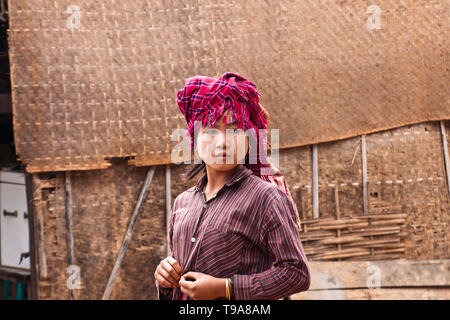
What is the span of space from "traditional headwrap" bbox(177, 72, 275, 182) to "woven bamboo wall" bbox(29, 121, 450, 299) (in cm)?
209

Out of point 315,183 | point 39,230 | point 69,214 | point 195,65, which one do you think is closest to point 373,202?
point 315,183

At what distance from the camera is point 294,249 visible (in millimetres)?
1316

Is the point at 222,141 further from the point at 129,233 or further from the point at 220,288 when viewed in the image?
the point at 129,233

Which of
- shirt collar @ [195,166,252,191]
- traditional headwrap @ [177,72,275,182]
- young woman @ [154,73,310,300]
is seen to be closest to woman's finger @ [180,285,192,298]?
young woman @ [154,73,310,300]

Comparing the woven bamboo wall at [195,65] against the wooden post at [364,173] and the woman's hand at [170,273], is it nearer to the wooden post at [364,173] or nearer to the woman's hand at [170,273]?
the wooden post at [364,173]

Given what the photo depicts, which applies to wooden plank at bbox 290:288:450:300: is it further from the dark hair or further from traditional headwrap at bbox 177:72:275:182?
traditional headwrap at bbox 177:72:275:182

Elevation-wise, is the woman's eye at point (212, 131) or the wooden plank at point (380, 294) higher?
the woman's eye at point (212, 131)

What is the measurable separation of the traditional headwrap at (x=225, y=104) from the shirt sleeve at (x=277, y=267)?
0.45 ft

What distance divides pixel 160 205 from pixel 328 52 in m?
1.69

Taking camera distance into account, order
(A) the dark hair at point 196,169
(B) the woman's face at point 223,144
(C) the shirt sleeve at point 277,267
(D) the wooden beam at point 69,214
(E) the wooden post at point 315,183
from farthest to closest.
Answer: (E) the wooden post at point 315,183, (D) the wooden beam at point 69,214, (A) the dark hair at point 196,169, (B) the woman's face at point 223,144, (C) the shirt sleeve at point 277,267

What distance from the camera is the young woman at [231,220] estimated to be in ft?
4.31

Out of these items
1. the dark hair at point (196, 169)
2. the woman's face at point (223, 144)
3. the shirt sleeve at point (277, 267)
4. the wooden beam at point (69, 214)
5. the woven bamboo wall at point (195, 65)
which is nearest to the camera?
the shirt sleeve at point (277, 267)

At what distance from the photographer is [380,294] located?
3.55m

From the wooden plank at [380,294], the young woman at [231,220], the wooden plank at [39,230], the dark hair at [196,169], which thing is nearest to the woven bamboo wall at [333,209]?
the wooden plank at [39,230]
